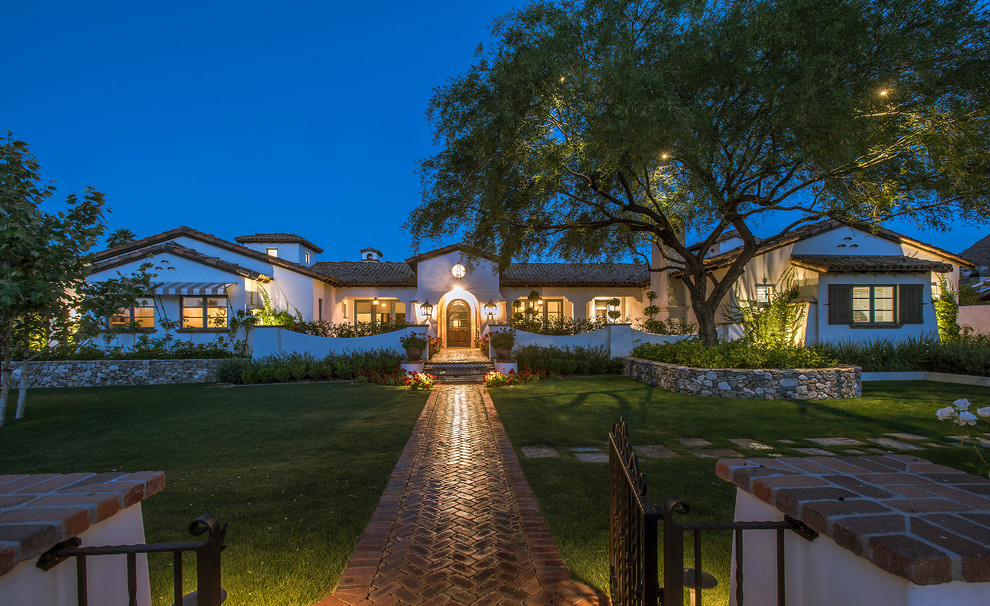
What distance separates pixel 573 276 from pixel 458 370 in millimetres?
10675

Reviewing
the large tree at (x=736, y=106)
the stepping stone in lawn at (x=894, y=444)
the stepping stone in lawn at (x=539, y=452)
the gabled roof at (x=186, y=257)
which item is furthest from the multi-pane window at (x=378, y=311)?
the stepping stone in lawn at (x=894, y=444)

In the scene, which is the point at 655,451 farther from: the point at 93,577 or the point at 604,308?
the point at 604,308

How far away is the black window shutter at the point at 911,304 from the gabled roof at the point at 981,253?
17.5 meters

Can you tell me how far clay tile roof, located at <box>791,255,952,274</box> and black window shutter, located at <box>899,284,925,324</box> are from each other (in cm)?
66

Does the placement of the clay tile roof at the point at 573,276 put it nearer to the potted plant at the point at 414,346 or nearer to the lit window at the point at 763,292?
the lit window at the point at 763,292

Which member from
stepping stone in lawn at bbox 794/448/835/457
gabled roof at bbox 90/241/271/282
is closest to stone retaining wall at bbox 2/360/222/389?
gabled roof at bbox 90/241/271/282

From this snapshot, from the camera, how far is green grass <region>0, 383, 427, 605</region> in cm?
341

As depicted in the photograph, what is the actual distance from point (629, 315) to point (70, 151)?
131 m

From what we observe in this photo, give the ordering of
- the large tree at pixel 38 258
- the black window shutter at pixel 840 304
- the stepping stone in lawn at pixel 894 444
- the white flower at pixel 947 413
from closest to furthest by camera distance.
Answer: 1. the white flower at pixel 947 413
2. the stepping stone in lawn at pixel 894 444
3. the large tree at pixel 38 258
4. the black window shutter at pixel 840 304

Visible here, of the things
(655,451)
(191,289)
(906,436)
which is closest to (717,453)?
(655,451)

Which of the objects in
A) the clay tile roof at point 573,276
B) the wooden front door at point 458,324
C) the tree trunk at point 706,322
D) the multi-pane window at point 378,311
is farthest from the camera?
the multi-pane window at point 378,311

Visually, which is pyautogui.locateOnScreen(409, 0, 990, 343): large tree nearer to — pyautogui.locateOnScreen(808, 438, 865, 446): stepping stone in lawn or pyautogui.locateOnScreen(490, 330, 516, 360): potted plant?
pyautogui.locateOnScreen(490, 330, 516, 360): potted plant

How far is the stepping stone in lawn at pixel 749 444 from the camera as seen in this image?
253 inches

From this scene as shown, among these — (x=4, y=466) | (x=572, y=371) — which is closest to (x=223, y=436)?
(x=4, y=466)
